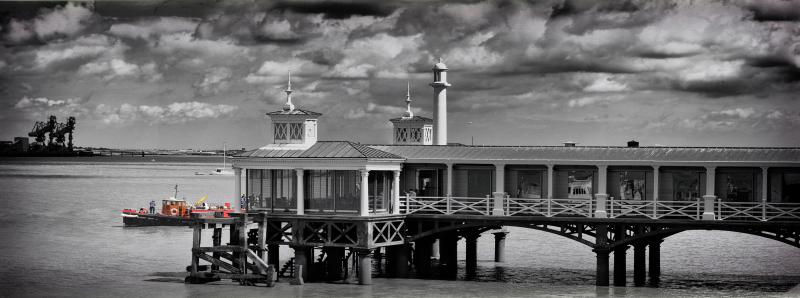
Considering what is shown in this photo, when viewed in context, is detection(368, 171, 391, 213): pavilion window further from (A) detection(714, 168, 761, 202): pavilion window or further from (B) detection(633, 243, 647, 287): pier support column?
(A) detection(714, 168, 761, 202): pavilion window

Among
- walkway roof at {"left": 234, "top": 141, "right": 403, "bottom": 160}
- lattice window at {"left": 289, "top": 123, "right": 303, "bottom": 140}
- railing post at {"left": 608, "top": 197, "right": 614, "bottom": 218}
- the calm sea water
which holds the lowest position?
the calm sea water

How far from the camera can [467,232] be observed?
5419 centimetres

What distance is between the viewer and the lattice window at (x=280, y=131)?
49.3m

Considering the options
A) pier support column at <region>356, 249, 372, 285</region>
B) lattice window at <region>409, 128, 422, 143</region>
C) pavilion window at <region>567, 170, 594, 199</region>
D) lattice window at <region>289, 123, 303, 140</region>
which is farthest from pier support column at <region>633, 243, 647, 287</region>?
lattice window at <region>289, 123, 303, 140</region>

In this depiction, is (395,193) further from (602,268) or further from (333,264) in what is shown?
(602,268)

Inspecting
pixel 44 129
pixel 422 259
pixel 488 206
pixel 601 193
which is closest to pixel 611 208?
pixel 601 193

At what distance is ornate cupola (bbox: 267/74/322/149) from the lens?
4894cm

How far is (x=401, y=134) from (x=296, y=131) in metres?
11.4

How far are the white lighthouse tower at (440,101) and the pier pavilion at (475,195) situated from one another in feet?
27.4

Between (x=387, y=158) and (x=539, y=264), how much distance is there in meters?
15.1

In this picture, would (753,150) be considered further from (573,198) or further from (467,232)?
(467,232)

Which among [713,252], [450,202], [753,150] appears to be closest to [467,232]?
[450,202]

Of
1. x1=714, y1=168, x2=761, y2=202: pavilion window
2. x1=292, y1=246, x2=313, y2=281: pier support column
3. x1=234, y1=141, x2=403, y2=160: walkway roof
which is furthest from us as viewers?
x1=292, y1=246, x2=313, y2=281: pier support column

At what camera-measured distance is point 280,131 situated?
49406mm
